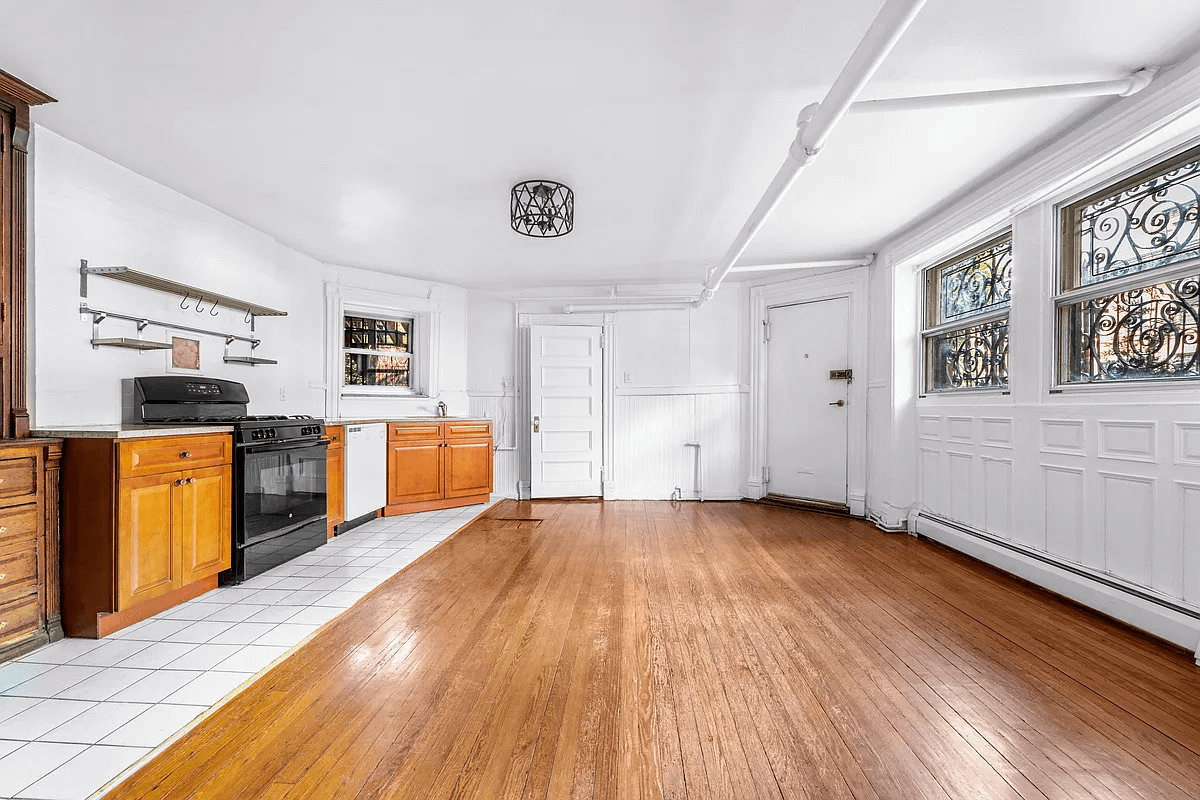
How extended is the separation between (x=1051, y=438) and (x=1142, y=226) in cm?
113

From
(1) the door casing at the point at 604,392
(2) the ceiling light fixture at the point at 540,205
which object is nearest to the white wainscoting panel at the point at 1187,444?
(2) the ceiling light fixture at the point at 540,205

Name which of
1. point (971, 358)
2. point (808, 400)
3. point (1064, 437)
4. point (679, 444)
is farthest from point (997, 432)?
point (679, 444)

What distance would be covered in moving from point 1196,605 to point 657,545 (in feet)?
9.10

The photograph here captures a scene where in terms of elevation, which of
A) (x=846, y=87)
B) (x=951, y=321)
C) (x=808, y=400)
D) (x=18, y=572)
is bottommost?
(x=18, y=572)

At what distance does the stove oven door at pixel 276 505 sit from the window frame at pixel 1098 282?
15.2 ft

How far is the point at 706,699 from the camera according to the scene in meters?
1.95

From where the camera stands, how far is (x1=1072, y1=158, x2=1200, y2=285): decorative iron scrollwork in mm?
2440

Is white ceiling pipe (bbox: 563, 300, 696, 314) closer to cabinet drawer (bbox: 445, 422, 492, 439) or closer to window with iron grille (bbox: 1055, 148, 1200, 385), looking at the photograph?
cabinet drawer (bbox: 445, 422, 492, 439)

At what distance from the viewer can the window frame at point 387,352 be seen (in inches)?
213

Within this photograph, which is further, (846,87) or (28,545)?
(28,545)

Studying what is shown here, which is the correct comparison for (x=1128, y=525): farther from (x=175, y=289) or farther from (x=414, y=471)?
(x=175, y=289)

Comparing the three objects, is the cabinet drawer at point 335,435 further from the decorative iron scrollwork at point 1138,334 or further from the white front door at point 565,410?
the decorative iron scrollwork at point 1138,334

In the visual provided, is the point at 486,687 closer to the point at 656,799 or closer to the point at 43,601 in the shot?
the point at 656,799

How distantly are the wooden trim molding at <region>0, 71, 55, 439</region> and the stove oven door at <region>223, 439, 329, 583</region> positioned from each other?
956 millimetres
